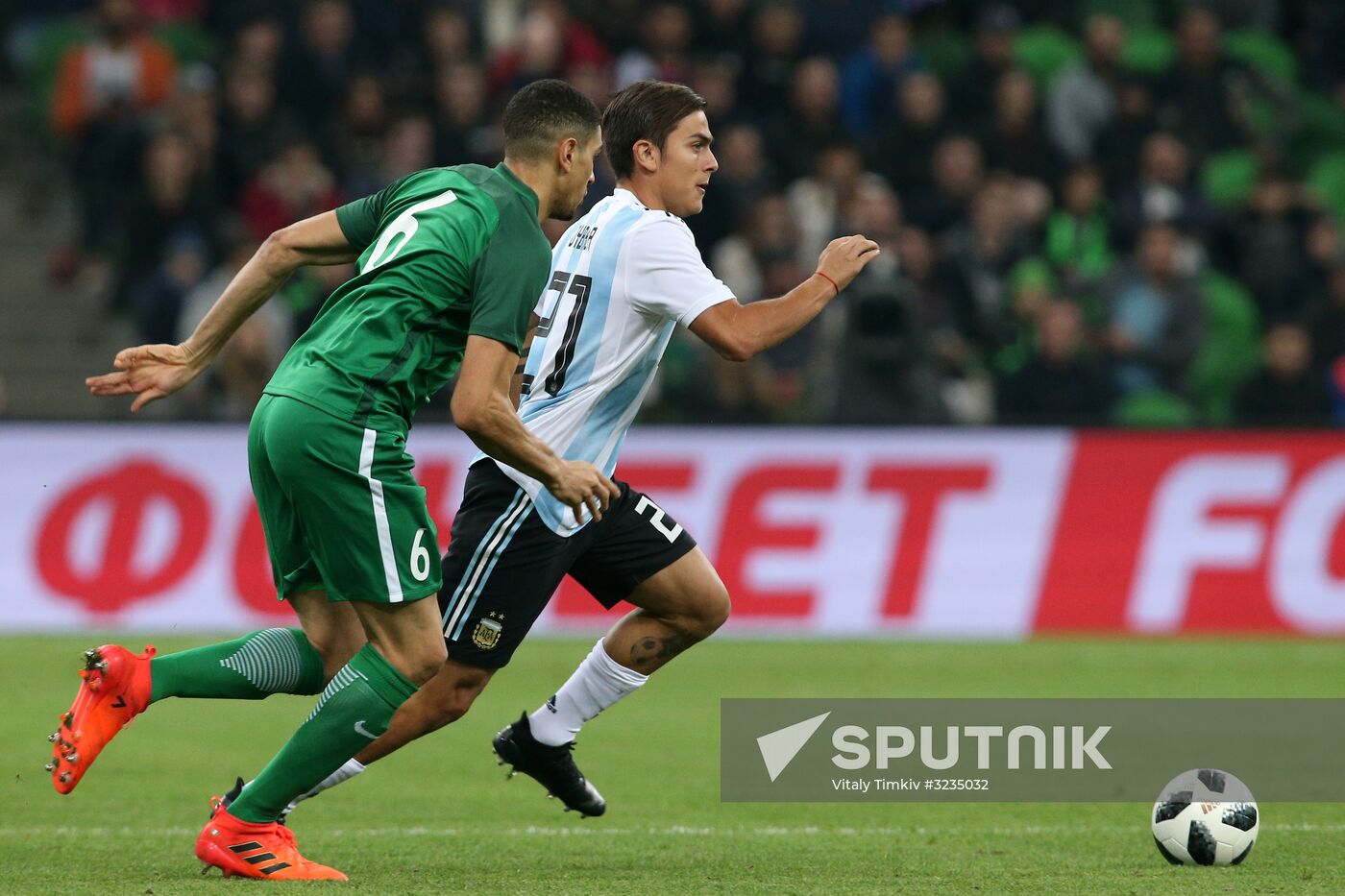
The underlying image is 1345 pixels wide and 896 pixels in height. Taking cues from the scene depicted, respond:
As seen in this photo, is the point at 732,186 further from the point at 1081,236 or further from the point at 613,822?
Result: the point at 613,822

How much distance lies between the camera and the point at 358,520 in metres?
5.18

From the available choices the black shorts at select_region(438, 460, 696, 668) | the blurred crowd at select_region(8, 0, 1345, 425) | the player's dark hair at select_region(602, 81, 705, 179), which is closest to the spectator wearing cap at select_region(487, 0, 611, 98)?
the blurred crowd at select_region(8, 0, 1345, 425)

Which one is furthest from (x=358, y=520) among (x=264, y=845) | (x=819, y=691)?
(x=819, y=691)

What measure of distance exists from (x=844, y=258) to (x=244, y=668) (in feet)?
6.92

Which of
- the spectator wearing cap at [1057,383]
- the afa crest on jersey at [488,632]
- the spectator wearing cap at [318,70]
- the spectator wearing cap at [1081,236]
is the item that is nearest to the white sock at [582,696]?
the afa crest on jersey at [488,632]

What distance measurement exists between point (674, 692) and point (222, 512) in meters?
3.61

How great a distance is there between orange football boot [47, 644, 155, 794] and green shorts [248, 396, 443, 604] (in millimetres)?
595

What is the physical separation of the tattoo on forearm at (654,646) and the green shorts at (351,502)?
116 centimetres

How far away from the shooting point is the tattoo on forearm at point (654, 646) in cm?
628

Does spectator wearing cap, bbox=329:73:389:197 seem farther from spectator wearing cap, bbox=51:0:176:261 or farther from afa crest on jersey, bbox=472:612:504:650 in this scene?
afa crest on jersey, bbox=472:612:504:650

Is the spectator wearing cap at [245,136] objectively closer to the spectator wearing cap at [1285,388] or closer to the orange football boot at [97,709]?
the spectator wearing cap at [1285,388]

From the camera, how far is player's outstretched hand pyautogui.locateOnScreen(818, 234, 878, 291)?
18.5 feet

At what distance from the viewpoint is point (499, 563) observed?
582 centimetres

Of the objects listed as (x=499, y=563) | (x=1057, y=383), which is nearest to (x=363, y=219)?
(x=499, y=563)
